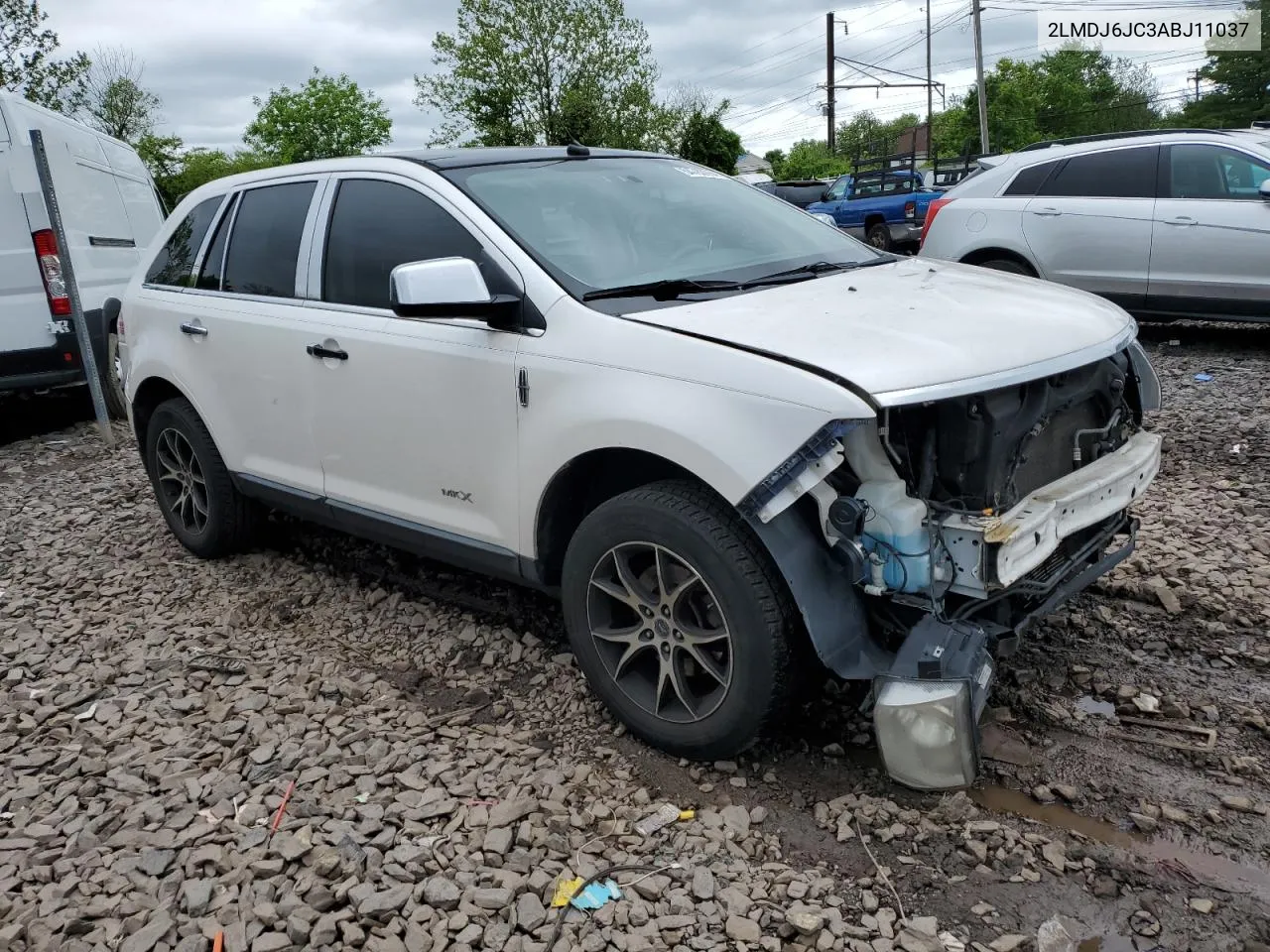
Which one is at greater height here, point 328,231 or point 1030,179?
point 328,231

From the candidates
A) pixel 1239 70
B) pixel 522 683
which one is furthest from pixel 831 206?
pixel 1239 70

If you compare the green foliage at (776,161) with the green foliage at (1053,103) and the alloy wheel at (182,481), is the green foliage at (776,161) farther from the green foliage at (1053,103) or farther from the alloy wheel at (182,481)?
the alloy wheel at (182,481)

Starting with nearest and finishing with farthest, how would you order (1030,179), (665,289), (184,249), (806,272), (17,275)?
(665,289) → (806,272) → (184,249) → (17,275) → (1030,179)

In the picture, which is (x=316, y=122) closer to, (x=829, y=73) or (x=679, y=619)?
(x=829, y=73)

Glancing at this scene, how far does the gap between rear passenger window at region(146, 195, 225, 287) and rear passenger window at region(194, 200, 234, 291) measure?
105mm

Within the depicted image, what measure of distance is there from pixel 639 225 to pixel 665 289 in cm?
48

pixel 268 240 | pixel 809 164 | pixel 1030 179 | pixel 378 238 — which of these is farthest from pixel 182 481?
pixel 809 164

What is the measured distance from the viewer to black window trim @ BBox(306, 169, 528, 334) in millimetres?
3354

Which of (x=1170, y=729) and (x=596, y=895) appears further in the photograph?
(x=1170, y=729)

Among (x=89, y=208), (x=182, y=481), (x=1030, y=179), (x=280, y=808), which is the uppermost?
(x=89, y=208)

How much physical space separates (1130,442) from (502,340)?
207 cm

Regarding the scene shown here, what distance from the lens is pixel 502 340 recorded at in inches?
130

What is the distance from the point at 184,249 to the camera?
196 inches

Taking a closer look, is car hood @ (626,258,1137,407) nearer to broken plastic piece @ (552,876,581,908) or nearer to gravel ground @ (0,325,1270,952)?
gravel ground @ (0,325,1270,952)
